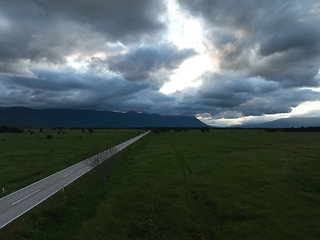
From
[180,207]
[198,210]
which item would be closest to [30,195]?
[180,207]

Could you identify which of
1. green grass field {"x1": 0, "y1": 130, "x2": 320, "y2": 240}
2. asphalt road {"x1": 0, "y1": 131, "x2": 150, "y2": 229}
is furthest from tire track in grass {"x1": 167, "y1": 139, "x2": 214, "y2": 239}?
asphalt road {"x1": 0, "y1": 131, "x2": 150, "y2": 229}

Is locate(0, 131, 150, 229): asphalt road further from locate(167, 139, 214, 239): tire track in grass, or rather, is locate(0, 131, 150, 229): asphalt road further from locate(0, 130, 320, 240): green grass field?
locate(167, 139, 214, 239): tire track in grass

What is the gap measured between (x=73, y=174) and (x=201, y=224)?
2847cm

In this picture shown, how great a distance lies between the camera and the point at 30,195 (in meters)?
31.0

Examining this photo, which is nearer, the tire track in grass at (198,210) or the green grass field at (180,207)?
the green grass field at (180,207)

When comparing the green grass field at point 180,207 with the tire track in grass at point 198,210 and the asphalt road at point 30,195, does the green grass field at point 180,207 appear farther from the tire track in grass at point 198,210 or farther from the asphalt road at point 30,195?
the asphalt road at point 30,195

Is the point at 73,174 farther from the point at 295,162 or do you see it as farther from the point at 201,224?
the point at 295,162

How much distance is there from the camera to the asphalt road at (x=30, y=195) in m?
24.9

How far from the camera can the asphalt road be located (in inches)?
981

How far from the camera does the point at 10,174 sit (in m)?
44.2

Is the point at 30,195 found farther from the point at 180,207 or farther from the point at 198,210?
the point at 198,210

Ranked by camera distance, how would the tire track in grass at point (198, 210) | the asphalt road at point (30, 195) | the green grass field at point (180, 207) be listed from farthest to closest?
1. the asphalt road at point (30, 195)
2. the tire track in grass at point (198, 210)
3. the green grass field at point (180, 207)

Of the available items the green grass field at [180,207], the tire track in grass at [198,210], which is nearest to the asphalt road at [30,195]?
the green grass field at [180,207]

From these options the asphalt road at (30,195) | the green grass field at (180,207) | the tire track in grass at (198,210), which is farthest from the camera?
the asphalt road at (30,195)
